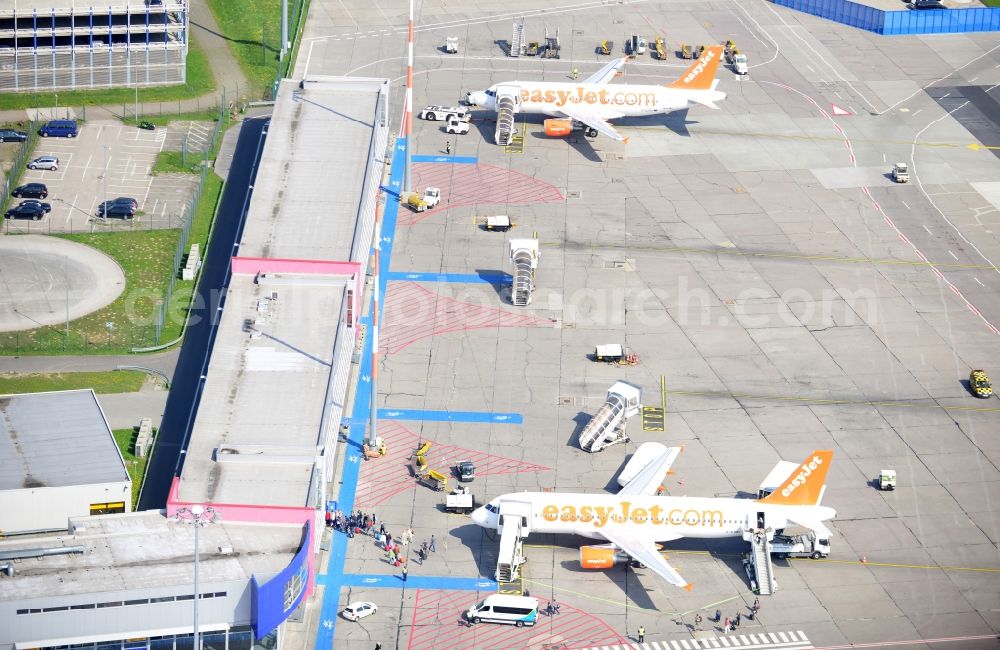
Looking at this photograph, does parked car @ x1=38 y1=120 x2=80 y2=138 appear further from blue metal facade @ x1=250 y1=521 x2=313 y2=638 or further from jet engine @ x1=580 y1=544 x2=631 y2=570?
jet engine @ x1=580 y1=544 x2=631 y2=570

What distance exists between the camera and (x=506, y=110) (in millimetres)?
198000

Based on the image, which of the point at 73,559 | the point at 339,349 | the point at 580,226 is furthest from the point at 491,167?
the point at 73,559

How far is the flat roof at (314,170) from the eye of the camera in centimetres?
16588

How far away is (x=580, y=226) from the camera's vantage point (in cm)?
18412

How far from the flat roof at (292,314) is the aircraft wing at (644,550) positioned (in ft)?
82.8

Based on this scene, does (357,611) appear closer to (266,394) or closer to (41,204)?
(266,394)

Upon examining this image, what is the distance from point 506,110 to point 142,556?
289ft

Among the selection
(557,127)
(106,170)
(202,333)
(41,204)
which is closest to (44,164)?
(106,170)

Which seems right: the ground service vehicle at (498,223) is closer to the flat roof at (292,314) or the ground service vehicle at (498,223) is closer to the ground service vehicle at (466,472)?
the flat roof at (292,314)

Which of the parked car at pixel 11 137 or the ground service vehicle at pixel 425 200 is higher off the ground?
the parked car at pixel 11 137

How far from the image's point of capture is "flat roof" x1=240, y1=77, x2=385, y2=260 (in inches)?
6531

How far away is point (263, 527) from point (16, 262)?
186 feet

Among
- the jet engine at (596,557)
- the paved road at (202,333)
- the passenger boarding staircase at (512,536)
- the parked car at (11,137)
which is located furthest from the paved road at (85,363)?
the jet engine at (596,557)

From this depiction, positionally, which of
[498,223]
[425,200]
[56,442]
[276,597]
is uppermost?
[425,200]
